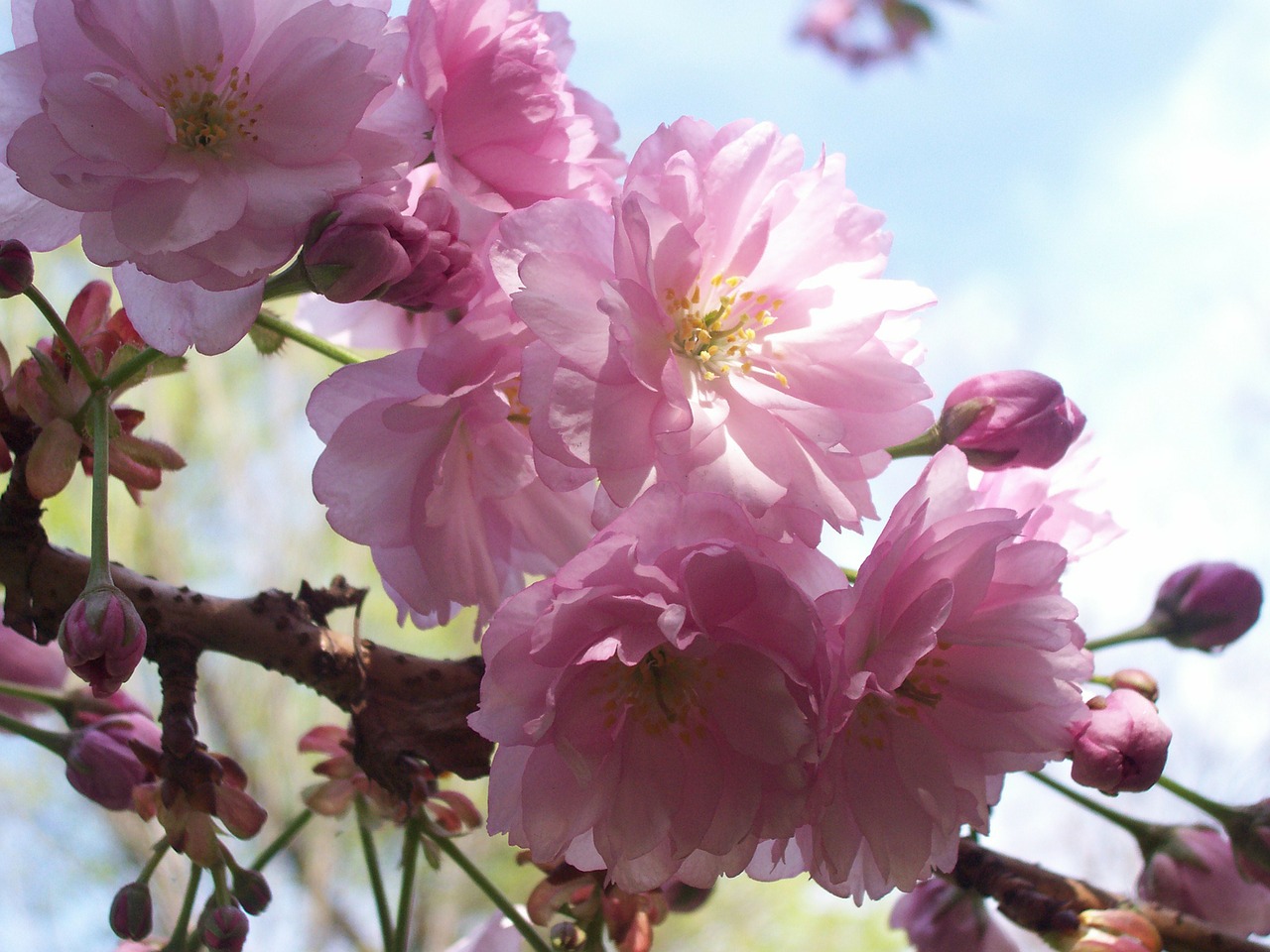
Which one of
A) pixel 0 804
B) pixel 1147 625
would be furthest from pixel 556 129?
pixel 0 804

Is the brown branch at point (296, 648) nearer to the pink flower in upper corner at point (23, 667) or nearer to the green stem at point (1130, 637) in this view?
the pink flower in upper corner at point (23, 667)

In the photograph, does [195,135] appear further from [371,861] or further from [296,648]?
[371,861]

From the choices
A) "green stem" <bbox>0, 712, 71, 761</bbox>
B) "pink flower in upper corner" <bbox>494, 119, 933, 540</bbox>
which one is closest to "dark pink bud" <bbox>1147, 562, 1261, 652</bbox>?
"pink flower in upper corner" <bbox>494, 119, 933, 540</bbox>

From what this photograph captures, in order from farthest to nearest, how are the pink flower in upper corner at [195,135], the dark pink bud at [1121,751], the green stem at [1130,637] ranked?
the green stem at [1130,637], the dark pink bud at [1121,751], the pink flower in upper corner at [195,135]

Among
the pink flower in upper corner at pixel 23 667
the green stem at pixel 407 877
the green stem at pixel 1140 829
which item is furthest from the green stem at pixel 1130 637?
the pink flower in upper corner at pixel 23 667

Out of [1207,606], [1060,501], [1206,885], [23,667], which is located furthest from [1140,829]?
[23,667]

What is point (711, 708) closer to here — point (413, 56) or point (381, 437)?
point (381, 437)

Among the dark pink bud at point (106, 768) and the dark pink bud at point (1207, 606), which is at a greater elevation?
the dark pink bud at point (1207, 606)
